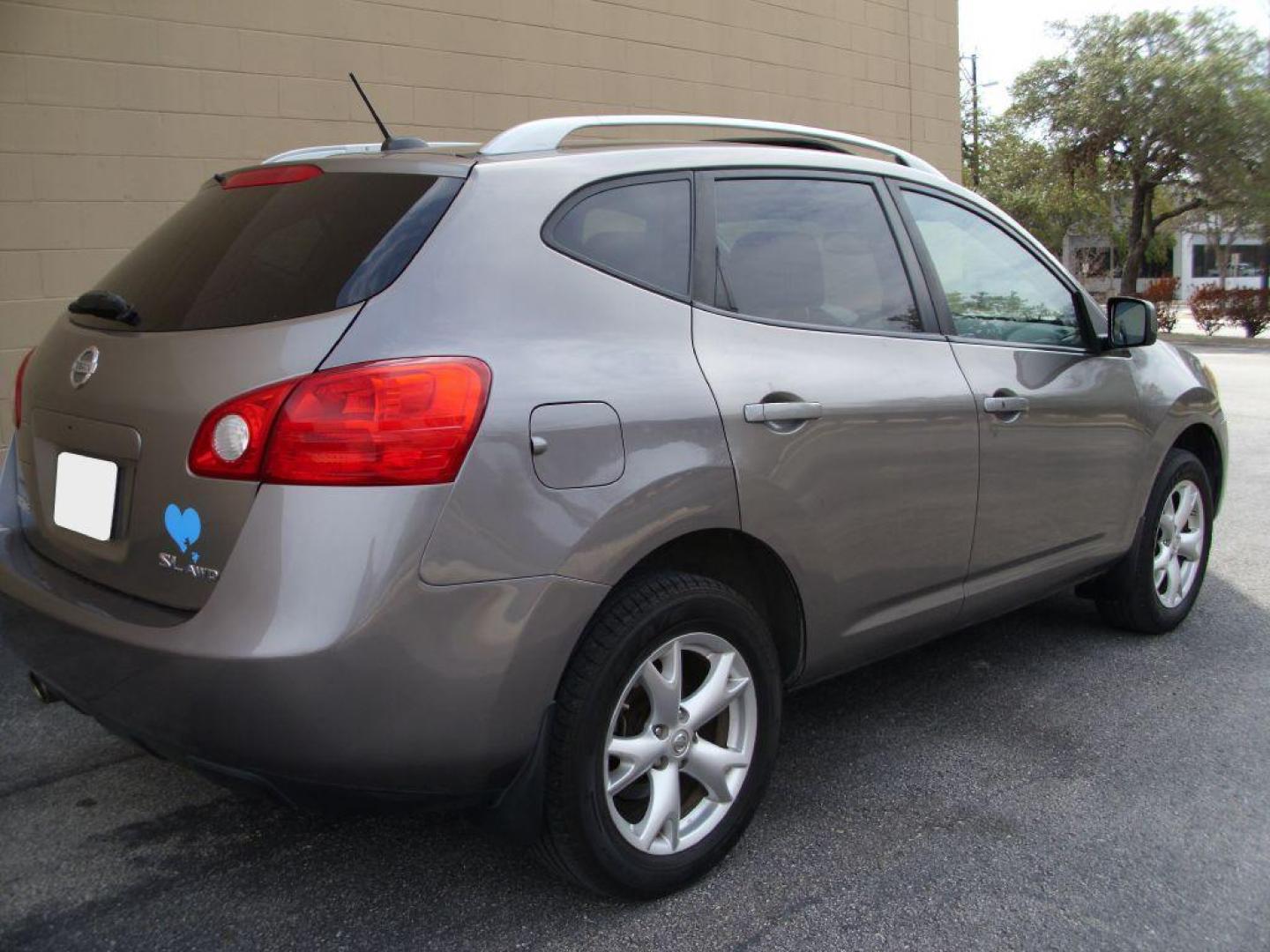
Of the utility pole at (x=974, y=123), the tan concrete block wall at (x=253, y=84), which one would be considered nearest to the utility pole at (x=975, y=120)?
the utility pole at (x=974, y=123)

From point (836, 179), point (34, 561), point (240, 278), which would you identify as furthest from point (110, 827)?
point (836, 179)

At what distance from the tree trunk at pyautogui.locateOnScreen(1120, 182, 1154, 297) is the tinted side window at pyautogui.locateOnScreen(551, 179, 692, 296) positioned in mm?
27020

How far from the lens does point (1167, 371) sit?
14.2 feet

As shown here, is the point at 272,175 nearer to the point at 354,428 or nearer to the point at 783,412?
the point at 354,428

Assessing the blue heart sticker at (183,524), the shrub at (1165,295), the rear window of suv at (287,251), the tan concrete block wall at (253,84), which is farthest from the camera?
the shrub at (1165,295)

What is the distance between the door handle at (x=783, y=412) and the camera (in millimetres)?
2684

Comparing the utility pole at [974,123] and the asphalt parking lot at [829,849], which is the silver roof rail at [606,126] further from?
the utility pole at [974,123]

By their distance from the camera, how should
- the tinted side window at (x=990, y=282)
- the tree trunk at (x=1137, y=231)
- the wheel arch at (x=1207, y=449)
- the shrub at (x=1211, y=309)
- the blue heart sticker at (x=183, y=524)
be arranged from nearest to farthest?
the blue heart sticker at (x=183, y=524) → the tinted side window at (x=990, y=282) → the wheel arch at (x=1207, y=449) → the shrub at (x=1211, y=309) → the tree trunk at (x=1137, y=231)

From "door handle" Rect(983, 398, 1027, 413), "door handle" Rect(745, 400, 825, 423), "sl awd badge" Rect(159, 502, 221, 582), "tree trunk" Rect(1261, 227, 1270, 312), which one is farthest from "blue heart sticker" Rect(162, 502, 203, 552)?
"tree trunk" Rect(1261, 227, 1270, 312)

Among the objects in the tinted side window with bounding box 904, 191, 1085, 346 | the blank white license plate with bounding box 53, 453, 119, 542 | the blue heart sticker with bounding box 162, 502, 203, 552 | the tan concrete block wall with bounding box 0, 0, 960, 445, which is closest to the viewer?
the blue heart sticker with bounding box 162, 502, 203, 552

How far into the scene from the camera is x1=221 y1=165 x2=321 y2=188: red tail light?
2.62m

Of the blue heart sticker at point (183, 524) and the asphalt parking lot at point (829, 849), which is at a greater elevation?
the blue heart sticker at point (183, 524)

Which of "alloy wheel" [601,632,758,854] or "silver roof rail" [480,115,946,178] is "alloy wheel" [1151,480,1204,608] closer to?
"silver roof rail" [480,115,946,178]

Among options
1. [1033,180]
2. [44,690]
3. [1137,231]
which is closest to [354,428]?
[44,690]
